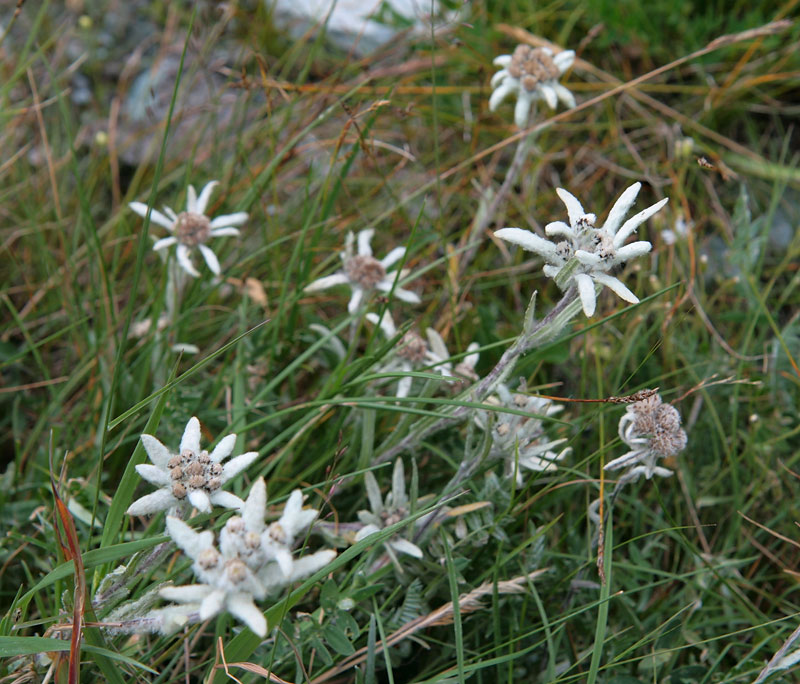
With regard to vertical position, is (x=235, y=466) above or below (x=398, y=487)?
above

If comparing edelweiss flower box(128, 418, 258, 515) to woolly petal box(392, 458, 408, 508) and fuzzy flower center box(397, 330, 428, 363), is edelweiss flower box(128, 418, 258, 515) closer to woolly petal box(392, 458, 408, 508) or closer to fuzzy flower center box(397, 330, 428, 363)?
woolly petal box(392, 458, 408, 508)

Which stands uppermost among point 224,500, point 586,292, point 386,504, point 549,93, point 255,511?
point 549,93

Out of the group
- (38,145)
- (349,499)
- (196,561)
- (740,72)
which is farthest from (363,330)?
(740,72)

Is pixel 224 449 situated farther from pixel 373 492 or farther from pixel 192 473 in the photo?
pixel 373 492

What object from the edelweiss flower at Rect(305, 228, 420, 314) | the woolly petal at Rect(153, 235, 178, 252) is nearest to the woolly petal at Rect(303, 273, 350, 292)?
the edelweiss flower at Rect(305, 228, 420, 314)

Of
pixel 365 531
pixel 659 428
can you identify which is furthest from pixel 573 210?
pixel 365 531

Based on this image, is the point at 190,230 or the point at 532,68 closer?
the point at 190,230

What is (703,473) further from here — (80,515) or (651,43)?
(651,43)
